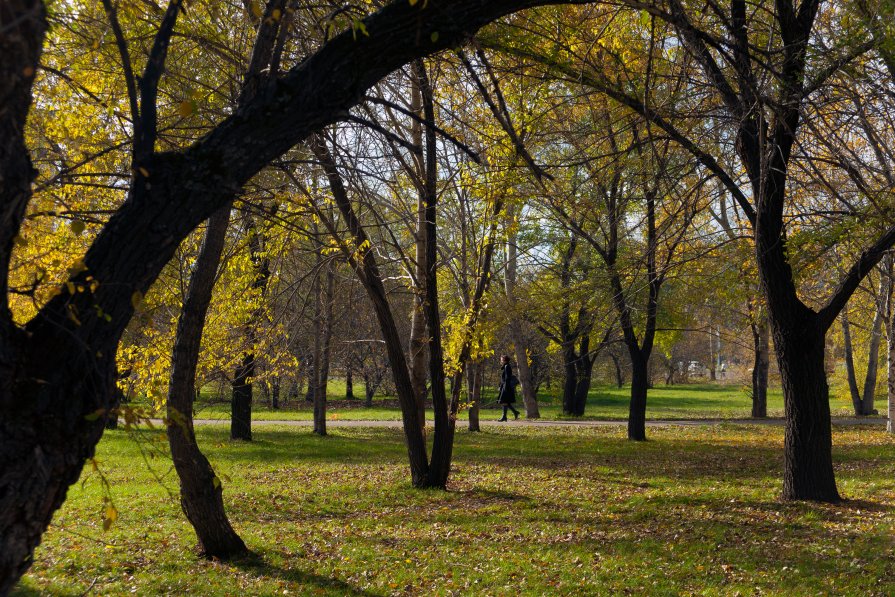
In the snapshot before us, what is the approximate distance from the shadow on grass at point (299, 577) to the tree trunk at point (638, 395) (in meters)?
12.6

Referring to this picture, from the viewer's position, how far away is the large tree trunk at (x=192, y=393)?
282 inches

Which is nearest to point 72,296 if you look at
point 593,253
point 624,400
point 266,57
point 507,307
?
point 266,57

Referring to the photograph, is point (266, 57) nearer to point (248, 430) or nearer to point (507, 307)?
point (507, 307)

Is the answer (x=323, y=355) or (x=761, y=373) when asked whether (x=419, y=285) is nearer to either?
(x=323, y=355)

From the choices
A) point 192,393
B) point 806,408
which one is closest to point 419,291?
point 192,393

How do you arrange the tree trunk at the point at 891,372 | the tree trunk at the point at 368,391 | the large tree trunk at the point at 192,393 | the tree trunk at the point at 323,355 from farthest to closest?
1. the tree trunk at the point at 368,391
2. the tree trunk at the point at 323,355
3. the tree trunk at the point at 891,372
4. the large tree trunk at the point at 192,393

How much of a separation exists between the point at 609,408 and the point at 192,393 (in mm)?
32287

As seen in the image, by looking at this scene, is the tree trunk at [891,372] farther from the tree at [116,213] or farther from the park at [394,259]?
the tree at [116,213]

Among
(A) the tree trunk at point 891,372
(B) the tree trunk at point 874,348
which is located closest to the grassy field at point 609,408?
(B) the tree trunk at point 874,348

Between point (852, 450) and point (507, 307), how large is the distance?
7781 millimetres

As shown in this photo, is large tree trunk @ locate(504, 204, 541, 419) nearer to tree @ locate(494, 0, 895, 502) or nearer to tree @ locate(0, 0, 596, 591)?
tree @ locate(494, 0, 895, 502)

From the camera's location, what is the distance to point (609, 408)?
1480 inches

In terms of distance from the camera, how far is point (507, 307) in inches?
696

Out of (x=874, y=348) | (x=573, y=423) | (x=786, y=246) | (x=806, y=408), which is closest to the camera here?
(x=786, y=246)
